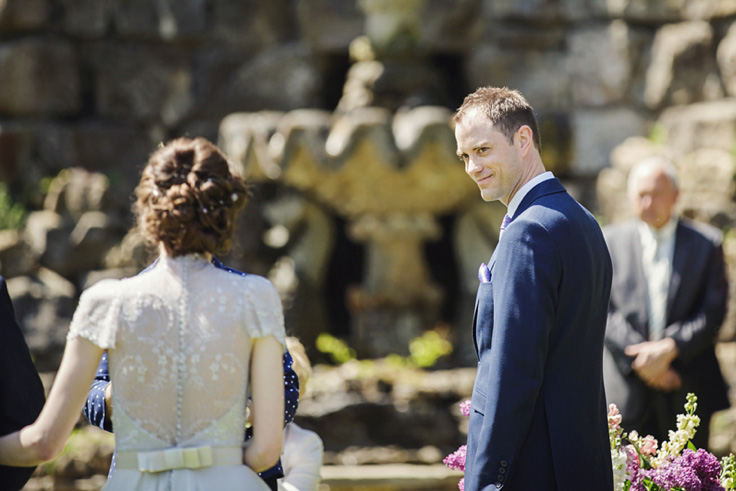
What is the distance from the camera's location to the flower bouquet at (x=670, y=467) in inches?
103

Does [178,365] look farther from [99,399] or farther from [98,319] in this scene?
[99,399]

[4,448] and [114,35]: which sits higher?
[114,35]

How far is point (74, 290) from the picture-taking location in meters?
7.46

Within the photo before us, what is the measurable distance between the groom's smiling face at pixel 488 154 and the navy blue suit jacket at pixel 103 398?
0.61 meters

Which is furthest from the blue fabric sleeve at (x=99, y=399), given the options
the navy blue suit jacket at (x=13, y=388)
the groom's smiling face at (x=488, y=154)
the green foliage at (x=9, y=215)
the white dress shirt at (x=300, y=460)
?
the green foliage at (x=9, y=215)

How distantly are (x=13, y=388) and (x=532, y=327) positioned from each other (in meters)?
1.21

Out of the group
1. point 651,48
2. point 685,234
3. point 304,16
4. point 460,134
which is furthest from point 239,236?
point 460,134

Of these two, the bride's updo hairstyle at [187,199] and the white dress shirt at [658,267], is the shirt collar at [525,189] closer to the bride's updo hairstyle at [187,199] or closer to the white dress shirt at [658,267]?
the bride's updo hairstyle at [187,199]

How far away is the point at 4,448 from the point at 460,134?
4.03 ft

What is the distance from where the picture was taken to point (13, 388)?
257cm

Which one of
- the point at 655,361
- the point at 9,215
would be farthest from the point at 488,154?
the point at 9,215

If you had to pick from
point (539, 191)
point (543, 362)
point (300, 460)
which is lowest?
point (300, 460)

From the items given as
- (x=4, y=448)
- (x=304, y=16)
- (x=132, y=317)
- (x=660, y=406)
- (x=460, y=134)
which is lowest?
(x=660, y=406)

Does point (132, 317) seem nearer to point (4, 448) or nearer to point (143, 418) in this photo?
point (143, 418)
